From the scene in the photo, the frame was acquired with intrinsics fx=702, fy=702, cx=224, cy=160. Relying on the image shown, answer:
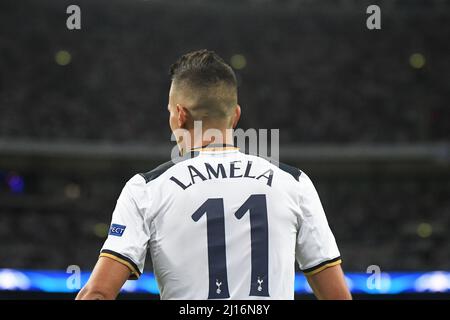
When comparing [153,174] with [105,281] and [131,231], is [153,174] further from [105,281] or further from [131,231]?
[105,281]

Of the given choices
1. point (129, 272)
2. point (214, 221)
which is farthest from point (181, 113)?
point (129, 272)

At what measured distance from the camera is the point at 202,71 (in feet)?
7.71

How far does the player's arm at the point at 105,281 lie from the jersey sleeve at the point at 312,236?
588 millimetres

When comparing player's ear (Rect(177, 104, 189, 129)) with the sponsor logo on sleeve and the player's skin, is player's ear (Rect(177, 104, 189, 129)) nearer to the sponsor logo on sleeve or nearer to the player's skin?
the player's skin

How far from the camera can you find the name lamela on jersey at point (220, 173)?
7.57 ft

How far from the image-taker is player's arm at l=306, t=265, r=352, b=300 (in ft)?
7.30

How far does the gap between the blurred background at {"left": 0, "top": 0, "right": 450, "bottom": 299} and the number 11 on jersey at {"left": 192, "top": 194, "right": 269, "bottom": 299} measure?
1892 cm

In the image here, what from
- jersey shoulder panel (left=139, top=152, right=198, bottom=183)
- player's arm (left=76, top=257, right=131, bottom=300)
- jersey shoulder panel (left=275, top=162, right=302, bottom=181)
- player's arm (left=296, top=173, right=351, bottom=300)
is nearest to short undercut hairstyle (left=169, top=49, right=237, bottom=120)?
jersey shoulder panel (left=139, top=152, right=198, bottom=183)

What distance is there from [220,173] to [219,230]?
20 centimetres

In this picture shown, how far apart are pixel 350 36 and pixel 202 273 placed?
84.8ft

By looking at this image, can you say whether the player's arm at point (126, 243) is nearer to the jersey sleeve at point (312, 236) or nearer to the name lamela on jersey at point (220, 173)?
the name lamela on jersey at point (220, 173)

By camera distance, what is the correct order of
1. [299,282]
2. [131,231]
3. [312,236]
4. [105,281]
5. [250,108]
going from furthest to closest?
[250,108], [299,282], [312,236], [131,231], [105,281]

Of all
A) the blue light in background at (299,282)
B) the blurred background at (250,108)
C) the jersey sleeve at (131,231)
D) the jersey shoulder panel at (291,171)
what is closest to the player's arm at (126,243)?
the jersey sleeve at (131,231)

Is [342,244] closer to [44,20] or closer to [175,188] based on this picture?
[44,20]
